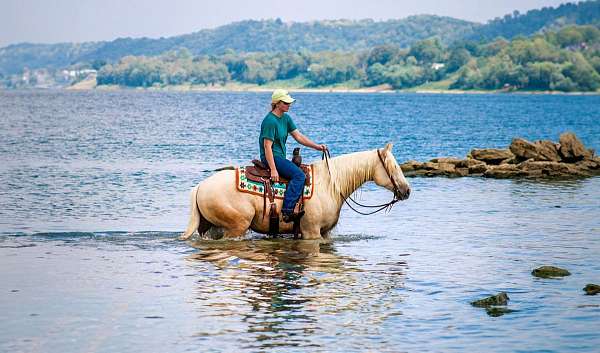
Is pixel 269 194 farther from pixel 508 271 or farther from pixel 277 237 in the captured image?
pixel 508 271

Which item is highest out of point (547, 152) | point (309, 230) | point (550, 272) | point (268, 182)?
point (268, 182)

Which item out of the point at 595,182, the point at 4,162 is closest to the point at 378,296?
the point at 595,182

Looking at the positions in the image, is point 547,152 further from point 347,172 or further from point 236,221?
point 236,221

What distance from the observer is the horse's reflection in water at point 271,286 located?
41.5 feet

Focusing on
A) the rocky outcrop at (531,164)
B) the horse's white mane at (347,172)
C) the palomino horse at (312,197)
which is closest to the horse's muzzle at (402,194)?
the palomino horse at (312,197)

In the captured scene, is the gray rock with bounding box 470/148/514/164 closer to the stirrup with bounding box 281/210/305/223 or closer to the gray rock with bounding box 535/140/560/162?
the gray rock with bounding box 535/140/560/162

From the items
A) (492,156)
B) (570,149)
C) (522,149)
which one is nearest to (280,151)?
(522,149)

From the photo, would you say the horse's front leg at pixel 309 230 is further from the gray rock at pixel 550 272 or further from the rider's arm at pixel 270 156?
the gray rock at pixel 550 272

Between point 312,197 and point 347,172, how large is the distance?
92 cm

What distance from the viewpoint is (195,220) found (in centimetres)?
Answer: 1902

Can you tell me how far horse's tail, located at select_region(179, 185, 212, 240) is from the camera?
18.7 metres

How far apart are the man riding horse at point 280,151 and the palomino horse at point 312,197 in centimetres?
31

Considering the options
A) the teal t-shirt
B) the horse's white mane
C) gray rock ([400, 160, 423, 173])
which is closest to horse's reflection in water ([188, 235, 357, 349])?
the horse's white mane

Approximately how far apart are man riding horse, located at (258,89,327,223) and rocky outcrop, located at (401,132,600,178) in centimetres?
2077
